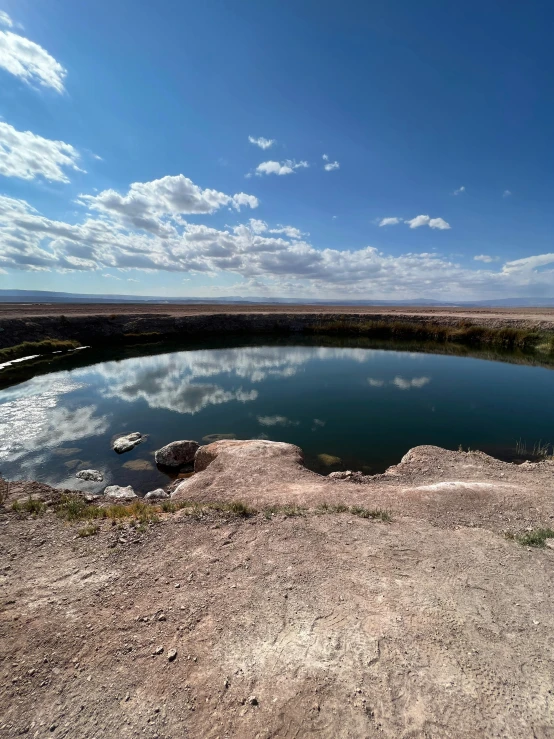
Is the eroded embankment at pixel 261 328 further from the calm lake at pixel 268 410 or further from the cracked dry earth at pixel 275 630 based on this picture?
the cracked dry earth at pixel 275 630

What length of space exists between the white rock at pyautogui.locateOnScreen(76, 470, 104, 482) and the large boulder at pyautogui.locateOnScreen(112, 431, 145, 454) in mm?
2302

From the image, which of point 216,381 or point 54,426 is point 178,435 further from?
point 216,381

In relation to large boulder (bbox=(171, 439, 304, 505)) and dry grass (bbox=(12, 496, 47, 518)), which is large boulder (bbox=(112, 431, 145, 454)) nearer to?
large boulder (bbox=(171, 439, 304, 505))

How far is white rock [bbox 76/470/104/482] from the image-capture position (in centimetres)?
1363

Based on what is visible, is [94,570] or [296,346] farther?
[296,346]

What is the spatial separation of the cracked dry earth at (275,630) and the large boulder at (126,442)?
25.8ft

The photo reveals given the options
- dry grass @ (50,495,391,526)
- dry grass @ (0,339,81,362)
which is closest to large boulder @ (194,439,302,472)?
dry grass @ (50,495,391,526)

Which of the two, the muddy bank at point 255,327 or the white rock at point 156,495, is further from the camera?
the muddy bank at point 255,327

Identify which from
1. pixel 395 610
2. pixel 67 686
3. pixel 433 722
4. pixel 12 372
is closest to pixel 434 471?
pixel 395 610

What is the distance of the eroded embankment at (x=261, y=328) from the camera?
135ft

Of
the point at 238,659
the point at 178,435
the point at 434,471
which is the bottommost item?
the point at 178,435

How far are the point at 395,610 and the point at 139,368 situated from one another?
32537mm

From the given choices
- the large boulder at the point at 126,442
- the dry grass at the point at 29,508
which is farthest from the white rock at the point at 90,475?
the dry grass at the point at 29,508

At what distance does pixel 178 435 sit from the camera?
18297 millimetres
